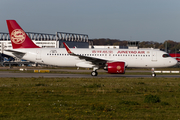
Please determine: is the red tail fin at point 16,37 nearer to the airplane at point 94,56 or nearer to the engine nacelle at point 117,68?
the airplane at point 94,56

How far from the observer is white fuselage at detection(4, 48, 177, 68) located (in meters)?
34.0

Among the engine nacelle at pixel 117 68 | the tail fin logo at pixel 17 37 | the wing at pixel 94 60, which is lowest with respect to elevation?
the engine nacelle at pixel 117 68

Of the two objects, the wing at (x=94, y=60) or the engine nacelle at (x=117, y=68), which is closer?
the engine nacelle at (x=117, y=68)

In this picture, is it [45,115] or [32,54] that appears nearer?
[45,115]

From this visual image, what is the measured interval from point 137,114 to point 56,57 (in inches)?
988

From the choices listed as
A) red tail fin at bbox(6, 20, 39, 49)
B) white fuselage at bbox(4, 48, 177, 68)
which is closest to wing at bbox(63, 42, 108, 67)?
white fuselage at bbox(4, 48, 177, 68)

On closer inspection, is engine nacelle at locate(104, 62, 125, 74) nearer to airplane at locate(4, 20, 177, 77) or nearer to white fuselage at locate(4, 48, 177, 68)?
airplane at locate(4, 20, 177, 77)

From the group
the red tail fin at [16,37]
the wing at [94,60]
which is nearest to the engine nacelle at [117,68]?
the wing at [94,60]

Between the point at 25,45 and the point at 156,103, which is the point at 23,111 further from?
the point at 25,45

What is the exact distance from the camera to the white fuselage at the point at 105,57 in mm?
34000

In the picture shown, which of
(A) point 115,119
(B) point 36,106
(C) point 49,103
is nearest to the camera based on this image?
(A) point 115,119

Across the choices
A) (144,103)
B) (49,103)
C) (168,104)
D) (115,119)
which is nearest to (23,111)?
(49,103)

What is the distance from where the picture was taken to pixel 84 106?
1223 cm

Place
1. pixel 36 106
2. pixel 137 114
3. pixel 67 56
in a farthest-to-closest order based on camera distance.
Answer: pixel 67 56
pixel 36 106
pixel 137 114
